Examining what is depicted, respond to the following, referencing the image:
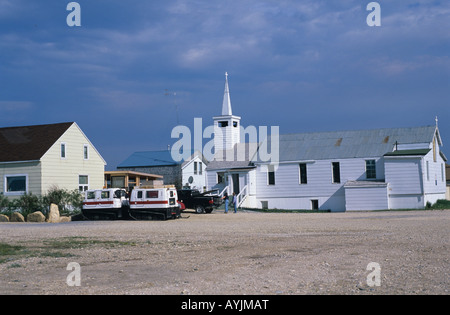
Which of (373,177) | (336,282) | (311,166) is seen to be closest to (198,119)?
(311,166)

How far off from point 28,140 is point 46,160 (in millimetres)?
3003

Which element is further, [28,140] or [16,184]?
[28,140]

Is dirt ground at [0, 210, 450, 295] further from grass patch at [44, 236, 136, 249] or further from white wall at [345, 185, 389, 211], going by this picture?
white wall at [345, 185, 389, 211]

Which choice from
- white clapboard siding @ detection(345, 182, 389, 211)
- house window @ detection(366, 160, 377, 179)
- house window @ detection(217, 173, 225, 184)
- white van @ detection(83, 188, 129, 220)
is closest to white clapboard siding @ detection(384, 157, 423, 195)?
white clapboard siding @ detection(345, 182, 389, 211)

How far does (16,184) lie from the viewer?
113 feet

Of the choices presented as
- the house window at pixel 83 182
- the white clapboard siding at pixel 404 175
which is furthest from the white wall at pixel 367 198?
the house window at pixel 83 182

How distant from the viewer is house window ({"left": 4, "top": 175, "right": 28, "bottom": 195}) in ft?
112

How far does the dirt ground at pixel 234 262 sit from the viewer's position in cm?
941

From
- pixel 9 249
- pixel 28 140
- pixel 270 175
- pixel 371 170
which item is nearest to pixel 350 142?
pixel 371 170

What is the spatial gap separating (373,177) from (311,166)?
5.11m

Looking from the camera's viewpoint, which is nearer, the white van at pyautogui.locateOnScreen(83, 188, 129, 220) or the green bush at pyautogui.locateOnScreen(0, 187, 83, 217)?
the white van at pyautogui.locateOnScreen(83, 188, 129, 220)

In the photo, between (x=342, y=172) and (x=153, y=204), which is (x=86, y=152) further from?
(x=342, y=172)

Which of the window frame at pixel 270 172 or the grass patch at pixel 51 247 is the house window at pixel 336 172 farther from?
the grass patch at pixel 51 247

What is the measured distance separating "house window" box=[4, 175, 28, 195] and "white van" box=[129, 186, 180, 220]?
8.31 metres
